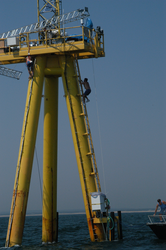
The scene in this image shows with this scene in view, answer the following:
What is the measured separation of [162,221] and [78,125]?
9.87 metres

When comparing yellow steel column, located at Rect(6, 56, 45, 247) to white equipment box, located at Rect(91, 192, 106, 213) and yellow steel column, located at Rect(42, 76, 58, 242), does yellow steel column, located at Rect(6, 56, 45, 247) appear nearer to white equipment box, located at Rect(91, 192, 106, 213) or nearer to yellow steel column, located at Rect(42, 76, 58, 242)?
yellow steel column, located at Rect(42, 76, 58, 242)

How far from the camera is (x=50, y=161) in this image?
106ft

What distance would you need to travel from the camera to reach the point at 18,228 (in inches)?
1126

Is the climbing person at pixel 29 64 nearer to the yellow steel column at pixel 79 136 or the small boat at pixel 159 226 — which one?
the yellow steel column at pixel 79 136

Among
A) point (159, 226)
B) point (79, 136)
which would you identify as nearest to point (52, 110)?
point (79, 136)

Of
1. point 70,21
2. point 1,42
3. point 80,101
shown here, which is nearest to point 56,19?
point 70,21

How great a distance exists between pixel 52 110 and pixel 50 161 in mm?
4079

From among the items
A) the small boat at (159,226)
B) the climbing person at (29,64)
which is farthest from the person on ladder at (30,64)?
the small boat at (159,226)

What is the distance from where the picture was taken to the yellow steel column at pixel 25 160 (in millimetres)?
28641

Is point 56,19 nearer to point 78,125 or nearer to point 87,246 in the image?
point 78,125

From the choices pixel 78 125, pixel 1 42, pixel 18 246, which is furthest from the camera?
pixel 1 42

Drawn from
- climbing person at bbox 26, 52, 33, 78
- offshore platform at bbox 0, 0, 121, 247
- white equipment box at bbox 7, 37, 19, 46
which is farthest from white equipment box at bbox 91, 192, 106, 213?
white equipment box at bbox 7, 37, 19, 46

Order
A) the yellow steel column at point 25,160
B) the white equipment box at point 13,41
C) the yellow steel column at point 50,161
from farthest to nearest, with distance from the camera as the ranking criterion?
the yellow steel column at point 50,161 < the white equipment box at point 13,41 < the yellow steel column at point 25,160

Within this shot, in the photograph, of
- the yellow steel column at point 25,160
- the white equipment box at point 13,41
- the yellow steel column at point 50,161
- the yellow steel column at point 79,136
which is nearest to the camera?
the yellow steel column at point 25,160
